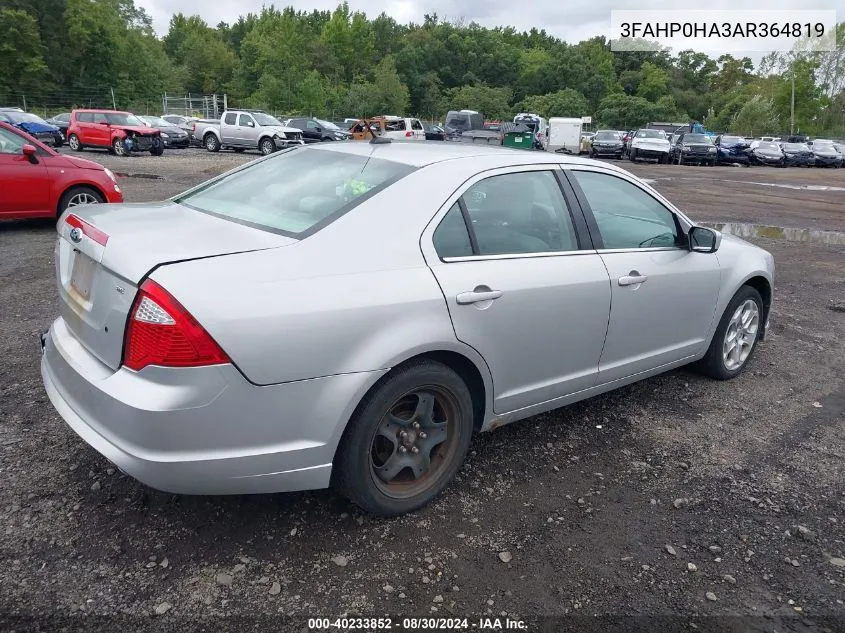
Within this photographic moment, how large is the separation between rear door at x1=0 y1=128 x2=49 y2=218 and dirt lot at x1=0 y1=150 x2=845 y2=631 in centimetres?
489

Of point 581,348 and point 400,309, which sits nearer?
point 400,309

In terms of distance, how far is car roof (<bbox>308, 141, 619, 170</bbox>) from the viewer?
3283mm

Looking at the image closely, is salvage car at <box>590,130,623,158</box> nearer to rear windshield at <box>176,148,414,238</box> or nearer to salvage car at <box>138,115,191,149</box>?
salvage car at <box>138,115,191,149</box>

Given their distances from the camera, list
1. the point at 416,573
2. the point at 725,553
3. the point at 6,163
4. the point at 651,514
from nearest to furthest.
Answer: the point at 416,573
the point at 725,553
the point at 651,514
the point at 6,163

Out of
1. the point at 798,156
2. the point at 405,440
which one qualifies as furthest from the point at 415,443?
the point at 798,156

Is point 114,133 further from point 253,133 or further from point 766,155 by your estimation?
point 766,155

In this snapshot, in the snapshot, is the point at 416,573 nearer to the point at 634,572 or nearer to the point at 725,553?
the point at 634,572

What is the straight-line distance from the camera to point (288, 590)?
248 centimetres

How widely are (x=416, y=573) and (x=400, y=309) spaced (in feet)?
3.41

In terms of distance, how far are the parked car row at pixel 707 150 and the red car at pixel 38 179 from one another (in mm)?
27921

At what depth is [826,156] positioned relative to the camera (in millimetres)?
37750

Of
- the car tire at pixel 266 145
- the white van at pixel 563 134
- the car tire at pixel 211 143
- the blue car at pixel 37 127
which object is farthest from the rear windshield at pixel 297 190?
the white van at pixel 563 134

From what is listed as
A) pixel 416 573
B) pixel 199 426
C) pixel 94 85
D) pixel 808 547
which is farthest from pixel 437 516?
pixel 94 85

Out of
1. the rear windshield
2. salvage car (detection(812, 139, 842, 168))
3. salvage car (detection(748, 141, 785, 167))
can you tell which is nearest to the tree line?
salvage car (detection(812, 139, 842, 168))
